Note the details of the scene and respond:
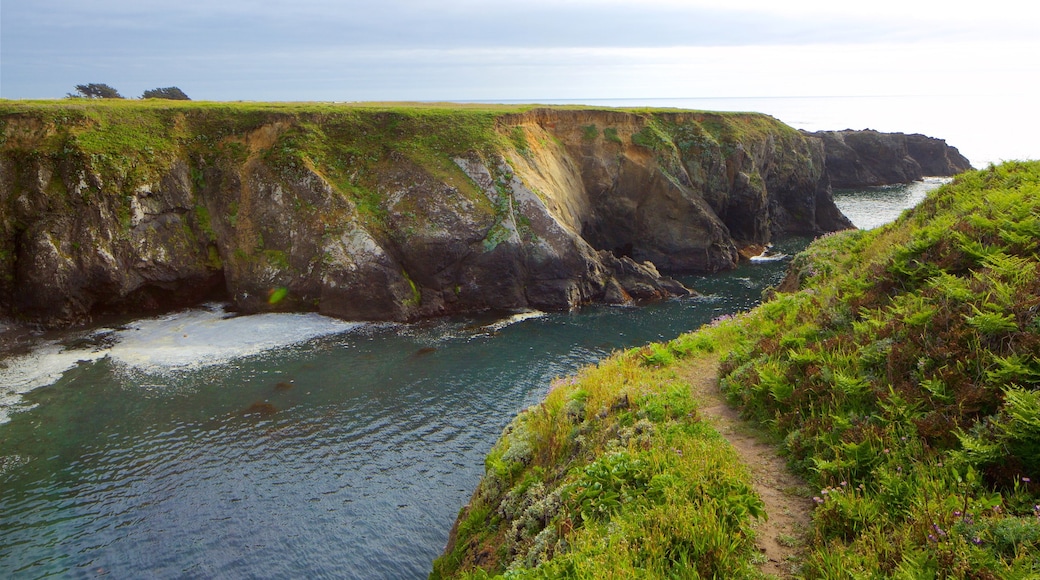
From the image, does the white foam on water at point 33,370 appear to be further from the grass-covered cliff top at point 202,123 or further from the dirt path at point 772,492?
the dirt path at point 772,492

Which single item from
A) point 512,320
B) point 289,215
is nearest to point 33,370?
point 289,215

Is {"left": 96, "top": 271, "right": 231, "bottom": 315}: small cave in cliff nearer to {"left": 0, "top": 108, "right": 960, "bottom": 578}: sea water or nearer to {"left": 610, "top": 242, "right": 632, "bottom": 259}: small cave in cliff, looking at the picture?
{"left": 0, "top": 108, "right": 960, "bottom": 578}: sea water

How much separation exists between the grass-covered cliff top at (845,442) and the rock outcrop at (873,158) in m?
107

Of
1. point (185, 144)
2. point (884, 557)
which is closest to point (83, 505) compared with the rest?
point (884, 557)

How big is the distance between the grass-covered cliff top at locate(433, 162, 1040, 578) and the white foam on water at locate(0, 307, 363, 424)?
24888 millimetres

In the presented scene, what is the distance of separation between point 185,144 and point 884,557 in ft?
167

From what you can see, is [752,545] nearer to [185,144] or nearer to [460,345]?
[460,345]

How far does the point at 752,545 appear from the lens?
340 inches

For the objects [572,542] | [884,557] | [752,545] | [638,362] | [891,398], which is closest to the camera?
[884,557]

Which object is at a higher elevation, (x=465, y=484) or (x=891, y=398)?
(x=891, y=398)

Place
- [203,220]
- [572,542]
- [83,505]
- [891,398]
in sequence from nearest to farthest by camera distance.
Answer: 1. [572,542]
2. [891,398]
3. [83,505]
4. [203,220]

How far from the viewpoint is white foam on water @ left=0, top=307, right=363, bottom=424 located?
32.0 metres

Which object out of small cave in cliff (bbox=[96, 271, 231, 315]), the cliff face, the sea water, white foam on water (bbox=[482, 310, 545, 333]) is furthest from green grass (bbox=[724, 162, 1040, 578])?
small cave in cliff (bbox=[96, 271, 231, 315])

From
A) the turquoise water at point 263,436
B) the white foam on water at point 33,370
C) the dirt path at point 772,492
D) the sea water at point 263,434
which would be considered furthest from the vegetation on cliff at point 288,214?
the dirt path at point 772,492
